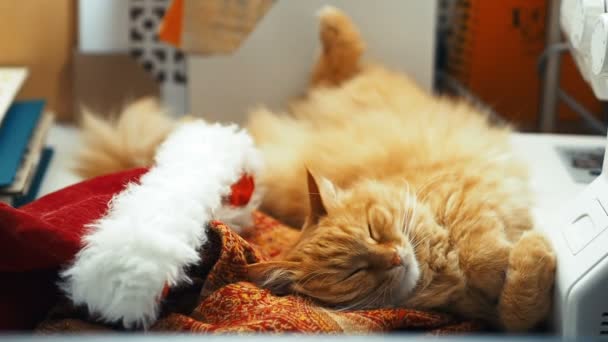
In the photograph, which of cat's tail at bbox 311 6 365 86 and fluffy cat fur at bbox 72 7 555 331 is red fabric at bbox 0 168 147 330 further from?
cat's tail at bbox 311 6 365 86

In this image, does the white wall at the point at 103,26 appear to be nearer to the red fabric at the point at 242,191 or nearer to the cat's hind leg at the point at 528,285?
the red fabric at the point at 242,191

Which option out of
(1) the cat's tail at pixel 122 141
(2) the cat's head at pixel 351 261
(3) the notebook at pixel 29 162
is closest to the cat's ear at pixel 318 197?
(2) the cat's head at pixel 351 261

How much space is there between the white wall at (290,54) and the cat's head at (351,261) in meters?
0.84

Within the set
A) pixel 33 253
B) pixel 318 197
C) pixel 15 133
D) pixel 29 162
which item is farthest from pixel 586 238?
pixel 15 133

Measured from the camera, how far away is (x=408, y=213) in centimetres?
126

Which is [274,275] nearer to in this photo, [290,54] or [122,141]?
[122,141]

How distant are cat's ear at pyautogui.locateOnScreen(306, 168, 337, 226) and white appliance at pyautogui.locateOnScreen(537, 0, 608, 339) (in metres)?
0.38

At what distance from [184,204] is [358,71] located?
3.18ft

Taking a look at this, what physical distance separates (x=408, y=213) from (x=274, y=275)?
30cm

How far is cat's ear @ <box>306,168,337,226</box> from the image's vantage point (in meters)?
1.26

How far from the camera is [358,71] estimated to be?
1904mm

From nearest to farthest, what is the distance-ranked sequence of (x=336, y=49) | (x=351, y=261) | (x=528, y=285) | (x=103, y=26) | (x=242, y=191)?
(x=528, y=285) < (x=351, y=261) < (x=242, y=191) < (x=336, y=49) < (x=103, y=26)

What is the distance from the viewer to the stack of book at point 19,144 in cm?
142

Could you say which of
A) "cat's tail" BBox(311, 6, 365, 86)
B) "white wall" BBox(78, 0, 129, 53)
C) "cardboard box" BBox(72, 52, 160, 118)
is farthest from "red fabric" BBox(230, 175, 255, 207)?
"white wall" BBox(78, 0, 129, 53)
